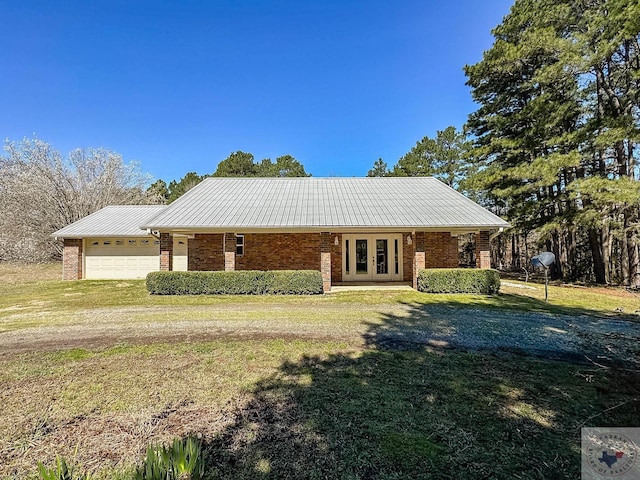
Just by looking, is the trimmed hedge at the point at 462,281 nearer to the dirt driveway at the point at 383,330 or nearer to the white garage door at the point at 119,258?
the dirt driveway at the point at 383,330

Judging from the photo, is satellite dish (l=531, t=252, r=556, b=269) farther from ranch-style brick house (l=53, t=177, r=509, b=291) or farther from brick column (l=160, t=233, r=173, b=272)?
brick column (l=160, t=233, r=173, b=272)

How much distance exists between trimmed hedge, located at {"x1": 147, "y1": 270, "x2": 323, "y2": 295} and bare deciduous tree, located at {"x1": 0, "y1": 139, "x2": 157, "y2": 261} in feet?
56.2

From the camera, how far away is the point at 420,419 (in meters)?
3.22

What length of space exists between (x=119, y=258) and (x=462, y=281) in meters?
16.9

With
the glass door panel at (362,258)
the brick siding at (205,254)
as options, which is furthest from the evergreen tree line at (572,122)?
the brick siding at (205,254)

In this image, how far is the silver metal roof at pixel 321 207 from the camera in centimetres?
1252


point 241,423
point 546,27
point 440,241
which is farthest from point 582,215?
point 241,423

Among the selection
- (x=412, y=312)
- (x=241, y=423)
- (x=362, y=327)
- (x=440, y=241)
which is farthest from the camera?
(x=440, y=241)

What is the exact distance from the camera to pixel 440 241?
1534 cm

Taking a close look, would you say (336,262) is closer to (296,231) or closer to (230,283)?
(296,231)

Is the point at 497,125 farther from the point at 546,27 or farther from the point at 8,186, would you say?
the point at 8,186

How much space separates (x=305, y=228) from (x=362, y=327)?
249 inches

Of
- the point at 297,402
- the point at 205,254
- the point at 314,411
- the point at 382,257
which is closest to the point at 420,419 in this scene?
the point at 314,411

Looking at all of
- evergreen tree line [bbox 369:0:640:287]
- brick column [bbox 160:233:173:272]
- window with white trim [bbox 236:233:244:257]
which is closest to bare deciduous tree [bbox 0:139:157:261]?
brick column [bbox 160:233:173:272]
